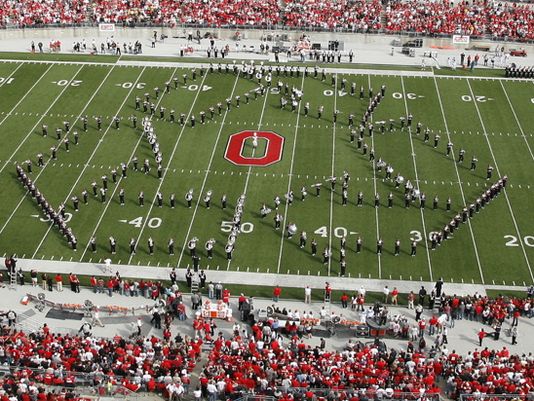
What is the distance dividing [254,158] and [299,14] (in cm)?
2165

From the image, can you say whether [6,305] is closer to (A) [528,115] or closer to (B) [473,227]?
(B) [473,227]

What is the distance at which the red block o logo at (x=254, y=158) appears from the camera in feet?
137

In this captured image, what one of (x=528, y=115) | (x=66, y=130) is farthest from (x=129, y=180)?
(x=528, y=115)

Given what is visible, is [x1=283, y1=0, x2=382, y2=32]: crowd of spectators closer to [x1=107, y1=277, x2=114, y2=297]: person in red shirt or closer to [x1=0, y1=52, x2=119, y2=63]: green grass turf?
[x1=0, y1=52, x2=119, y2=63]: green grass turf

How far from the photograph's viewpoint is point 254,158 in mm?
42188

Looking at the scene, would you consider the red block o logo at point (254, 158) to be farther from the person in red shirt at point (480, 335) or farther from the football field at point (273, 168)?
the person in red shirt at point (480, 335)

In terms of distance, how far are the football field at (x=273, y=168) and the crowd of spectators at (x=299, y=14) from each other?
8.22m

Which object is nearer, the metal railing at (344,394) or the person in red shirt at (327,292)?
the metal railing at (344,394)

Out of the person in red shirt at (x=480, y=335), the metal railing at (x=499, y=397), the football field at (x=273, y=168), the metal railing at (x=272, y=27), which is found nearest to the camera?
the metal railing at (x=499, y=397)

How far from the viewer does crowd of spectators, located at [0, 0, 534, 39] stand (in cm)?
5906

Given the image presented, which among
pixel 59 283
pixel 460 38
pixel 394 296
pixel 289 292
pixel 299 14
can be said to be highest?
pixel 299 14

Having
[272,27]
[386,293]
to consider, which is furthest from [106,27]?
[386,293]

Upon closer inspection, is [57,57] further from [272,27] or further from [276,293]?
[276,293]

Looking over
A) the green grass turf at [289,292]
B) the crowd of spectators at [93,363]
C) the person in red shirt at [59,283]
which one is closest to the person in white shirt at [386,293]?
the green grass turf at [289,292]
